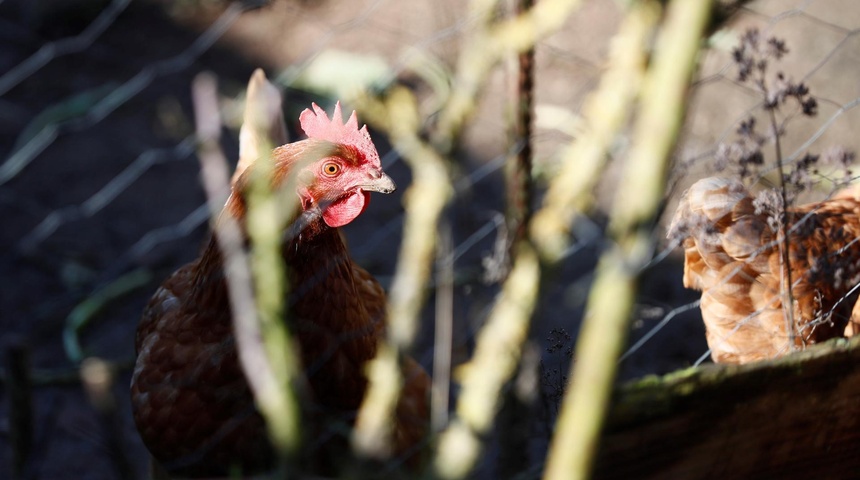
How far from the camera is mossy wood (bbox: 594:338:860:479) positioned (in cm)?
121

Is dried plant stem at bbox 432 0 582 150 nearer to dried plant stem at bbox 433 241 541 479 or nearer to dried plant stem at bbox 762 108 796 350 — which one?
dried plant stem at bbox 433 241 541 479

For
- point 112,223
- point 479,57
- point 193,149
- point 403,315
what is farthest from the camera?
point 112,223

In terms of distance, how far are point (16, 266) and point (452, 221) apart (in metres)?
1.43

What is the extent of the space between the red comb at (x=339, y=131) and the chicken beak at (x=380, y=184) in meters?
0.03

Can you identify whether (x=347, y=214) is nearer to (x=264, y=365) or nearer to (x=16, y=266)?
(x=264, y=365)

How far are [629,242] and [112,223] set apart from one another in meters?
2.17

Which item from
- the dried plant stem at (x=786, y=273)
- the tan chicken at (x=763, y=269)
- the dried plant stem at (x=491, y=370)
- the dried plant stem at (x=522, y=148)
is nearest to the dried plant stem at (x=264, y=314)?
the dried plant stem at (x=491, y=370)

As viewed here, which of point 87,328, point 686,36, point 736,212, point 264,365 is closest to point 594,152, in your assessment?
point 736,212

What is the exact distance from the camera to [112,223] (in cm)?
272

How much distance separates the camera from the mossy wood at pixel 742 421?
1.21m

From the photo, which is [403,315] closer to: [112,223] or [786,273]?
[786,273]

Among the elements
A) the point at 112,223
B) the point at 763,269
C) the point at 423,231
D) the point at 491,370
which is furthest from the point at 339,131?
the point at 112,223

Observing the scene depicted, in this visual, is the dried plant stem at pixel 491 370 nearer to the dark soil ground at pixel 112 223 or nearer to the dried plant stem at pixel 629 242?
the dried plant stem at pixel 629 242

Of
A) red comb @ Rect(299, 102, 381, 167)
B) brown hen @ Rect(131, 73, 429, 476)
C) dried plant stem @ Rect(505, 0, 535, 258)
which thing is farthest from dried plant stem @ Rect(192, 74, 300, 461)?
dried plant stem @ Rect(505, 0, 535, 258)
